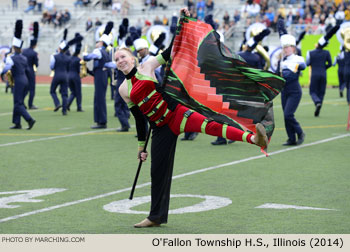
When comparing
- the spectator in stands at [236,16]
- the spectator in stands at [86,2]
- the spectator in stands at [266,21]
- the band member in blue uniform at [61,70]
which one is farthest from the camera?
the spectator in stands at [86,2]

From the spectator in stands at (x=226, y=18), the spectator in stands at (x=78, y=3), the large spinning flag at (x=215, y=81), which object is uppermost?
the large spinning flag at (x=215, y=81)

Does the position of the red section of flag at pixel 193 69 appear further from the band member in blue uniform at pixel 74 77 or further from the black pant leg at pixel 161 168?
the band member in blue uniform at pixel 74 77

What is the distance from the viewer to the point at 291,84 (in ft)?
43.0

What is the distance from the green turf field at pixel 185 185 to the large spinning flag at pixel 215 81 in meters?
1.00

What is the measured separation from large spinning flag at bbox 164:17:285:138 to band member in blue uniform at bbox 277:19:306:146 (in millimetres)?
5962

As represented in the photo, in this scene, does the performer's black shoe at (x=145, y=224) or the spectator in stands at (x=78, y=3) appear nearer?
the performer's black shoe at (x=145, y=224)

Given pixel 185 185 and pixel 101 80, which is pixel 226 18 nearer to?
pixel 101 80

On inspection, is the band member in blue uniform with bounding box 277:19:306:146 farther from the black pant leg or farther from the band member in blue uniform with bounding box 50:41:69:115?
the band member in blue uniform with bounding box 50:41:69:115

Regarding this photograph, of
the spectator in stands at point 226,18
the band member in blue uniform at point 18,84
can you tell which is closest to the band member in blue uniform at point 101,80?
→ the band member in blue uniform at point 18,84

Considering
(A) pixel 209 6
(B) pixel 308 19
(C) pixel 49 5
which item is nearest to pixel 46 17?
(C) pixel 49 5

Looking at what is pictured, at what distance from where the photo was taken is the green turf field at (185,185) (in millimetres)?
7047

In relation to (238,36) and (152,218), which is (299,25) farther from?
(152,218)

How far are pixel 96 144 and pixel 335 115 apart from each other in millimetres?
7257

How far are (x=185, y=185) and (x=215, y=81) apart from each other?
2.44 m
